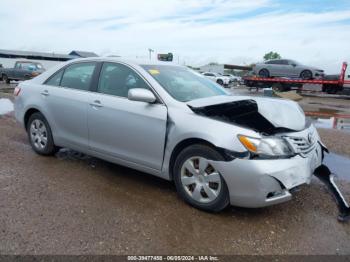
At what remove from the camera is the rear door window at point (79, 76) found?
467 centimetres

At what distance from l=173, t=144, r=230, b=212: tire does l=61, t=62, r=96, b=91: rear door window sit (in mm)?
1881

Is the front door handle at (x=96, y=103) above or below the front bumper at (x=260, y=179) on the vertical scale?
above

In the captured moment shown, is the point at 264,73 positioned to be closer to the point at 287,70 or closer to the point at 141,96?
the point at 287,70

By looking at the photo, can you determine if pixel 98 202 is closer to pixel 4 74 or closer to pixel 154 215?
pixel 154 215

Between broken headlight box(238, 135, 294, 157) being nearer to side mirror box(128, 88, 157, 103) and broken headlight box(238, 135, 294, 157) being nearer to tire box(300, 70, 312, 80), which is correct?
side mirror box(128, 88, 157, 103)

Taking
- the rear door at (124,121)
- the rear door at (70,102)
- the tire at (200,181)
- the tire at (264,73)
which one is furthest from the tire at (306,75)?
the tire at (200,181)

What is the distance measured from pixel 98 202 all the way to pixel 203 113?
5.02ft

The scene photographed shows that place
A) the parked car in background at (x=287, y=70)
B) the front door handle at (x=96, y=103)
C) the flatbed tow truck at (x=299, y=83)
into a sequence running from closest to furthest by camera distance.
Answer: the front door handle at (x=96, y=103), the flatbed tow truck at (x=299, y=83), the parked car in background at (x=287, y=70)

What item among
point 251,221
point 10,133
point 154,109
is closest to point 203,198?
point 251,221

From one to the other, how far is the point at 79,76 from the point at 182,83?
156cm

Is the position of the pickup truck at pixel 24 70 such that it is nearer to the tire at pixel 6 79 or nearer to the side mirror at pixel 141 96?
the tire at pixel 6 79

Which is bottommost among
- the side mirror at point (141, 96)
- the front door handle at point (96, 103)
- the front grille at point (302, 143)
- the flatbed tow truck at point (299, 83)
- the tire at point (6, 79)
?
the tire at point (6, 79)

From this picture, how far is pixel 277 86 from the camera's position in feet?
76.8

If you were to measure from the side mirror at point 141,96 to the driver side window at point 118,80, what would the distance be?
0.23 meters
